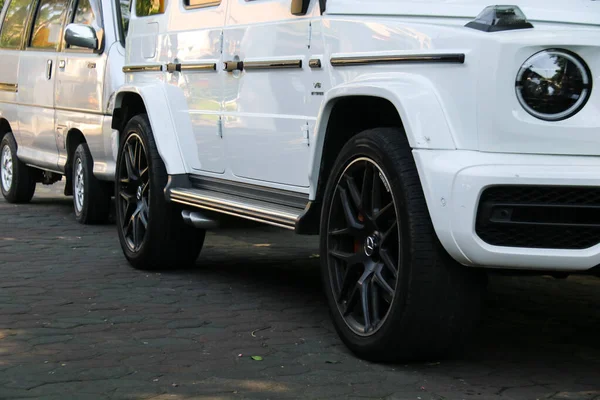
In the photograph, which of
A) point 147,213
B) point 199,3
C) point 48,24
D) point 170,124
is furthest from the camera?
point 48,24

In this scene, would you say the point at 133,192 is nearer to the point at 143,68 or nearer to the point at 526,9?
the point at 143,68

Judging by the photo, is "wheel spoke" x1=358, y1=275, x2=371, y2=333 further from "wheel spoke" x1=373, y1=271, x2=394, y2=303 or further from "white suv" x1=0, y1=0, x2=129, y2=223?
"white suv" x1=0, y1=0, x2=129, y2=223

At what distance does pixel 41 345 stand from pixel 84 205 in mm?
5166

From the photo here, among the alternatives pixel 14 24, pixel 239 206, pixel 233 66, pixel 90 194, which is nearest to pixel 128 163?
pixel 233 66

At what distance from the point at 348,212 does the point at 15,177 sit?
809 centimetres

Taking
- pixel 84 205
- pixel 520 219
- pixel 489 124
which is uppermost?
pixel 489 124

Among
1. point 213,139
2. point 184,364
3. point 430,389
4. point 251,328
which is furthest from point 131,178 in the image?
point 430,389

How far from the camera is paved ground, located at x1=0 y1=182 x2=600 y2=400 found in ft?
14.5

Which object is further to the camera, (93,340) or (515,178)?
(93,340)

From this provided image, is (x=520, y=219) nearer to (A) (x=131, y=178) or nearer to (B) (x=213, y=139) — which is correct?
(B) (x=213, y=139)

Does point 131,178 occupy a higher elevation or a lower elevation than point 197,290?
higher

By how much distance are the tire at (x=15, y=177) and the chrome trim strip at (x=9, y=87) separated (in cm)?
50

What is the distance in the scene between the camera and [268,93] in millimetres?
5758

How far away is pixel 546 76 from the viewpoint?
4.11m
